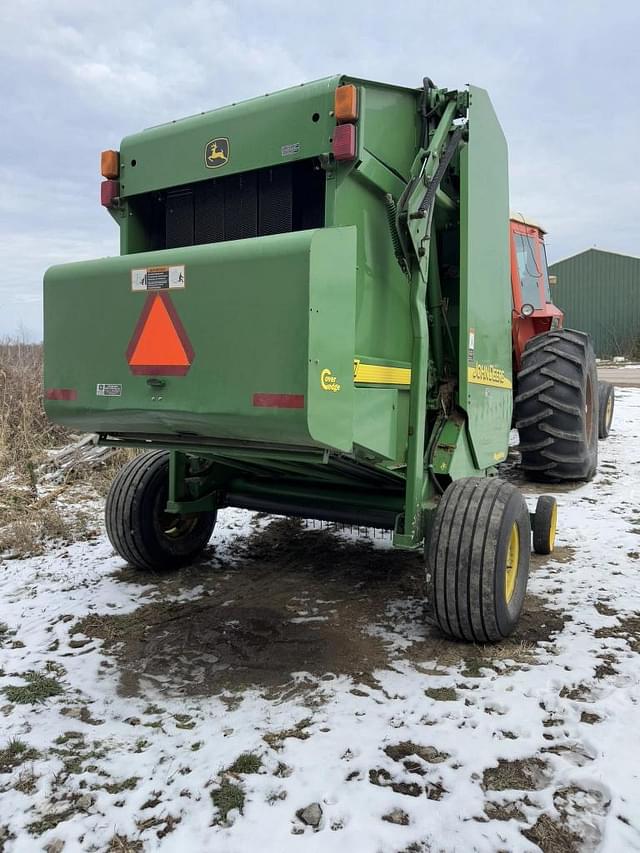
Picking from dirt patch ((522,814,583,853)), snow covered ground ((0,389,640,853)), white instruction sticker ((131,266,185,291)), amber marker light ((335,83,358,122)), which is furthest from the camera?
amber marker light ((335,83,358,122))

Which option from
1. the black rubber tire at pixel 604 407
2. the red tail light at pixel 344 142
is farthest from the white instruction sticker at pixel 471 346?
the black rubber tire at pixel 604 407

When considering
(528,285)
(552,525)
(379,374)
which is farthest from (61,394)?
(528,285)

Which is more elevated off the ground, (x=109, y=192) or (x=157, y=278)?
(x=109, y=192)

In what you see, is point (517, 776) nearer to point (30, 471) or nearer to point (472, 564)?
point (472, 564)

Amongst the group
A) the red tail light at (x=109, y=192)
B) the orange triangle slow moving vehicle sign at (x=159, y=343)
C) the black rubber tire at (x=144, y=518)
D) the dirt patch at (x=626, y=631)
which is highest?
the red tail light at (x=109, y=192)

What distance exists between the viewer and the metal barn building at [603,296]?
90.2 feet

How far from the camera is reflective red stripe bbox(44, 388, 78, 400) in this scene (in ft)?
10.6

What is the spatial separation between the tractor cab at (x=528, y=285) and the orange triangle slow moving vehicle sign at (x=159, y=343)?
4.41 metres

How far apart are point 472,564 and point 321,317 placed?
4.47 ft

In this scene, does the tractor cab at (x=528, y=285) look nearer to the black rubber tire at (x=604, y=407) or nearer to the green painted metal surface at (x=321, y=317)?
the black rubber tire at (x=604, y=407)

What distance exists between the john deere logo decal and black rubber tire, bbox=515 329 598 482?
3598 mm

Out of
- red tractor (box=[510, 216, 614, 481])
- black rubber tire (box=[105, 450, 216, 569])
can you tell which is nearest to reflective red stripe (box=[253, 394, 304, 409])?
black rubber tire (box=[105, 450, 216, 569])

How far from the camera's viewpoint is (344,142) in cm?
299

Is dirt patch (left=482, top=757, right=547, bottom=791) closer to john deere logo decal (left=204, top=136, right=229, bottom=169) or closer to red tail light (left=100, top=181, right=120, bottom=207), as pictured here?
john deere logo decal (left=204, top=136, right=229, bottom=169)
